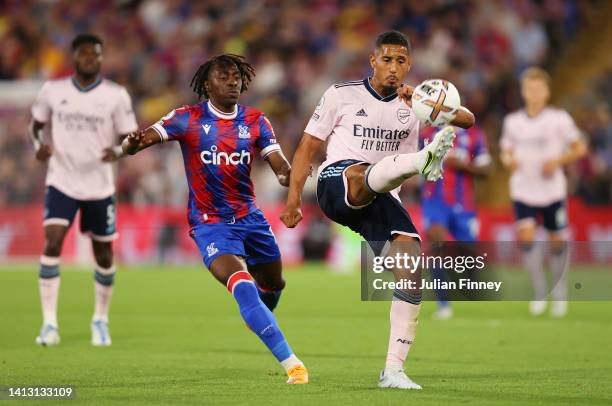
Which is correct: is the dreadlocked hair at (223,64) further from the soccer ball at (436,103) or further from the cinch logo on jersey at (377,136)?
the soccer ball at (436,103)

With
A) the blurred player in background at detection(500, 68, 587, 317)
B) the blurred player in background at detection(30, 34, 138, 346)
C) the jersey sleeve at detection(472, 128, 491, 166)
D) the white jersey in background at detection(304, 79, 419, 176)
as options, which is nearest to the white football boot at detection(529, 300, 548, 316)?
the blurred player in background at detection(500, 68, 587, 317)

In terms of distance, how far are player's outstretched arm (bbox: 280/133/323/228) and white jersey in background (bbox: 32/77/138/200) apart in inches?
156

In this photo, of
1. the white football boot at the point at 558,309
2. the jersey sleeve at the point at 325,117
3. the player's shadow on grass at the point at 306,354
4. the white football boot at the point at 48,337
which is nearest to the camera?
the jersey sleeve at the point at 325,117

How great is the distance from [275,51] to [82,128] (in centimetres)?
1464

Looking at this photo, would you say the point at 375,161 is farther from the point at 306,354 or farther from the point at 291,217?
the point at 306,354

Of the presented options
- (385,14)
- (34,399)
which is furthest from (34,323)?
(385,14)

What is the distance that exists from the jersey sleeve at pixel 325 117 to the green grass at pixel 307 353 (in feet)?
6.07

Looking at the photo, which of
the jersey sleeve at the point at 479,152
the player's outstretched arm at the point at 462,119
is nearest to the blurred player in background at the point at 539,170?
the jersey sleeve at the point at 479,152

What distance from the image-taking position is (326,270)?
23.2 m

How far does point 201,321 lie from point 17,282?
21.7 ft

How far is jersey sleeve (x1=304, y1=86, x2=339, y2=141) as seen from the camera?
8453 mm

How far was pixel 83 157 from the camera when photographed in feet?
38.8

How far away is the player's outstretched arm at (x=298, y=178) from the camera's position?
26.5 ft

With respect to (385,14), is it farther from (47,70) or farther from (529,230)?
(529,230)
